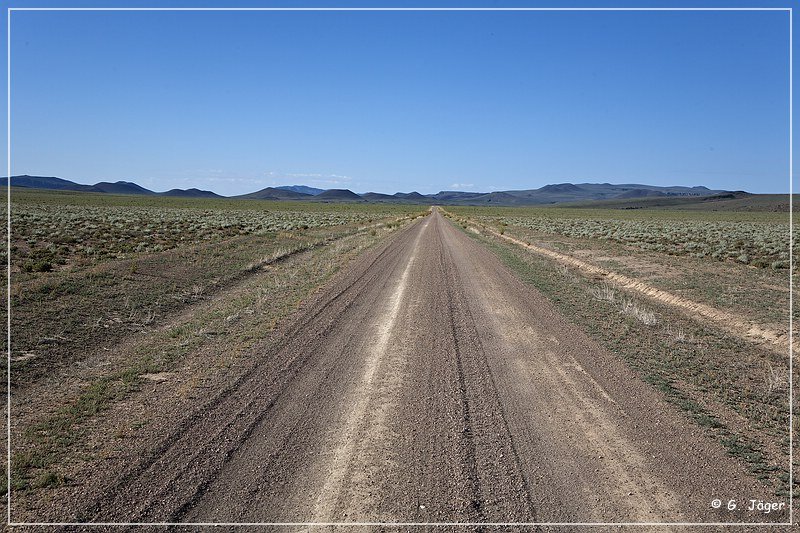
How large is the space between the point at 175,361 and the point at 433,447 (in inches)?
199

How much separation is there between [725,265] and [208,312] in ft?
71.5

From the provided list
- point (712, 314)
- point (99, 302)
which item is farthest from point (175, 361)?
point (712, 314)

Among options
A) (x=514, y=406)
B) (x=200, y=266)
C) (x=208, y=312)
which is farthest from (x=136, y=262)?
(x=514, y=406)

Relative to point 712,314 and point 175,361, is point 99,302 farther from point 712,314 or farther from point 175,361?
point 712,314

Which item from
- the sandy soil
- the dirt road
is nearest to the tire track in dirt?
the sandy soil

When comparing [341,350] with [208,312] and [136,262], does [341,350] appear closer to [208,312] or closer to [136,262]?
[208,312]

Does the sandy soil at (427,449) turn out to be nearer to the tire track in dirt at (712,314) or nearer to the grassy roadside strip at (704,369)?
the grassy roadside strip at (704,369)

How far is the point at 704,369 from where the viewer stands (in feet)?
27.4

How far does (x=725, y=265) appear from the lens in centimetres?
2353

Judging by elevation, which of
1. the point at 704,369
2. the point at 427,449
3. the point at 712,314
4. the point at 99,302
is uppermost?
the point at 99,302

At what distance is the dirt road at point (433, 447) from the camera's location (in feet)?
14.4

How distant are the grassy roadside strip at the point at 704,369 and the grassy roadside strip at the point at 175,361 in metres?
6.34

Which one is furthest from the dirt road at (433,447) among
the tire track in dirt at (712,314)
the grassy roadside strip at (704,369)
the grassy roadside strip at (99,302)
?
the tire track in dirt at (712,314)

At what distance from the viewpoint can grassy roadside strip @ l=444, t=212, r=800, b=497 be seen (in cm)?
570
